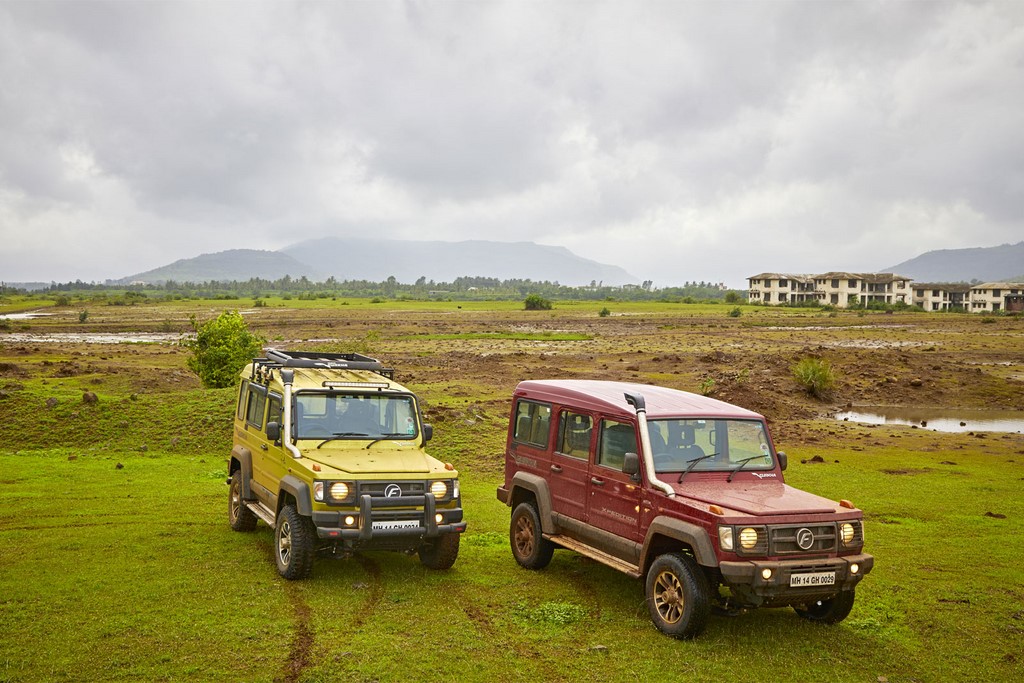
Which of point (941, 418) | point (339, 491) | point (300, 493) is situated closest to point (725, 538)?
point (339, 491)

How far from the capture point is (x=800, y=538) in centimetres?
916

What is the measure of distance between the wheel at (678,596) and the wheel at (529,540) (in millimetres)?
2434

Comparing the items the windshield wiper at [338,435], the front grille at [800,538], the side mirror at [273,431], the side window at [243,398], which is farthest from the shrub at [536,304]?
the front grille at [800,538]

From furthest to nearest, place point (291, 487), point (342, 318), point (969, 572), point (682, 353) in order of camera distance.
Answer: point (342, 318) < point (682, 353) < point (969, 572) < point (291, 487)

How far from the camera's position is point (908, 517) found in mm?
16125

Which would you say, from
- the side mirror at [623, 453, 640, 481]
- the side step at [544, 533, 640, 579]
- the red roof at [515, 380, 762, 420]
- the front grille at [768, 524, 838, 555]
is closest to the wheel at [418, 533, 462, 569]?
the side step at [544, 533, 640, 579]

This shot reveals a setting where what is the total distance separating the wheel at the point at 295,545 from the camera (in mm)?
11348

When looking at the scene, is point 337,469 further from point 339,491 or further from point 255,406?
point 255,406

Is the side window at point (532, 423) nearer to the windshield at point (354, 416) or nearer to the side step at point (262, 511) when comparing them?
the windshield at point (354, 416)

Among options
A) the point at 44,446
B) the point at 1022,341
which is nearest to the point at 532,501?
the point at 44,446

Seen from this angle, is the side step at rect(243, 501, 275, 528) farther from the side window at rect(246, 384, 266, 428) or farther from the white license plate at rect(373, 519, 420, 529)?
the white license plate at rect(373, 519, 420, 529)

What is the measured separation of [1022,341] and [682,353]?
99.5 feet

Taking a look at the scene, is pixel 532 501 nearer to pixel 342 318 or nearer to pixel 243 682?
pixel 243 682

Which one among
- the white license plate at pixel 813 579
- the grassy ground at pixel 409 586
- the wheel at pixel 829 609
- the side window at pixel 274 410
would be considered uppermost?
the side window at pixel 274 410
